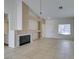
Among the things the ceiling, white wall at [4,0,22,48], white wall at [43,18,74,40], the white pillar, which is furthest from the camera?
white wall at [43,18,74,40]

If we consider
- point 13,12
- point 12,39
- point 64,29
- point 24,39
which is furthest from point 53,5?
point 64,29

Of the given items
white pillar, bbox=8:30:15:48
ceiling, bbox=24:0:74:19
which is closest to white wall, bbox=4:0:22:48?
white pillar, bbox=8:30:15:48

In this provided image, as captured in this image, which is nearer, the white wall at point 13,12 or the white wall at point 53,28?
the white wall at point 13,12

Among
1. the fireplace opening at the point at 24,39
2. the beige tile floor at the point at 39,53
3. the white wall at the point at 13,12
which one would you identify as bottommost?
the beige tile floor at the point at 39,53

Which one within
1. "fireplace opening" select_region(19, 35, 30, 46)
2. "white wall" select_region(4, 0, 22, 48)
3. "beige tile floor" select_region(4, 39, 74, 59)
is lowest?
"beige tile floor" select_region(4, 39, 74, 59)

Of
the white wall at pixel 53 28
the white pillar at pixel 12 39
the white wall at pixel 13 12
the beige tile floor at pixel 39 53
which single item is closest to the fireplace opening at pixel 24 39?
the white pillar at pixel 12 39

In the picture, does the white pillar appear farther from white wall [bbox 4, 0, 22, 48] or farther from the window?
the window

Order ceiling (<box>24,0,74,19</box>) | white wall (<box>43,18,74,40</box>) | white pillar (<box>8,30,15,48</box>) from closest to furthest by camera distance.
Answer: white pillar (<box>8,30,15,48</box>) < ceiling (<box>24,0,74,19</box>) < white wall (<box>43,18,74,40</box>)

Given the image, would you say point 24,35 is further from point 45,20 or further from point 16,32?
point 45,20

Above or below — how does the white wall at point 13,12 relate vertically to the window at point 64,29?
above

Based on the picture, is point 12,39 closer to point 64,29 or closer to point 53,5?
point 53,5

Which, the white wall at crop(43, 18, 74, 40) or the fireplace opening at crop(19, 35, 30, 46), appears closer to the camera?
the fireplace opening at crop(19, 35, 30, 46)

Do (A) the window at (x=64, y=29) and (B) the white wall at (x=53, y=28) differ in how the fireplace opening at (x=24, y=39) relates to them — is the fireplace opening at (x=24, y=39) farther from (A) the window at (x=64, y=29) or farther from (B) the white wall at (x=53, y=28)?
(A) the window at (x=64, y=29)
